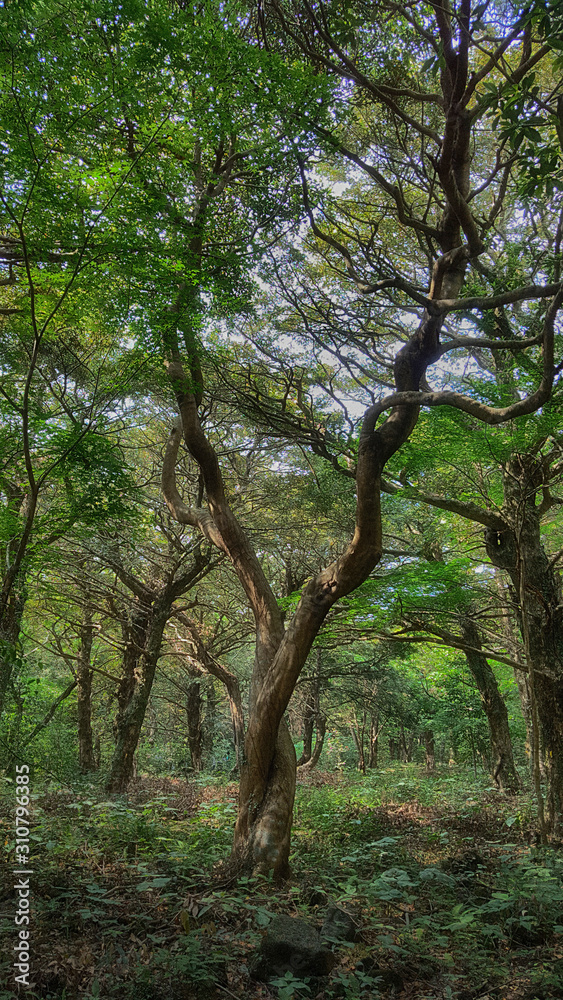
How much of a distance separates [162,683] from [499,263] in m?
20.2

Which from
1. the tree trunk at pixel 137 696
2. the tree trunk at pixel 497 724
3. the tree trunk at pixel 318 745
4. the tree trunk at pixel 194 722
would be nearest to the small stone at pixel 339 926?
the tree trunk at pixel 497 724

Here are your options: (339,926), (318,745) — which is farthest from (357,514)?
(318,745)

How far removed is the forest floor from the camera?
9.79 feet

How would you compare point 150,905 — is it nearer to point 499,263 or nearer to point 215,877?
point 215,877

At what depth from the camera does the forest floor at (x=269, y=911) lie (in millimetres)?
2984

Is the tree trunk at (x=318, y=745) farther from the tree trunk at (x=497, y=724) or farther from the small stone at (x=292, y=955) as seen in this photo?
the small stone at (x=292, y=955)

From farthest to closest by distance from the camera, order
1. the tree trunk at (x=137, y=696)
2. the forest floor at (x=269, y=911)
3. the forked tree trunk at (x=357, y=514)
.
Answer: the tree trunk at (x=137, y=696)
the forked tree trunk at (x=357, y=514)
the forest floor at (x=269, y=911)

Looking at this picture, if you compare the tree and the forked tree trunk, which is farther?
the forked tree trunk

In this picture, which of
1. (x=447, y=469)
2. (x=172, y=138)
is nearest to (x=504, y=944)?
(x=447, y=469)

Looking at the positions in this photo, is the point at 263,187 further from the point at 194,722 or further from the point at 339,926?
the point at 194,722

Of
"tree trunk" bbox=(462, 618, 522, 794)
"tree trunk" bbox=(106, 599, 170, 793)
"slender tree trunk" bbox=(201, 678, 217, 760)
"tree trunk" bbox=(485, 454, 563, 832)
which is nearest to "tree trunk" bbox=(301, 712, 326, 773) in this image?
"slender tree trunk" bbox=(201, 678, 217, 760)

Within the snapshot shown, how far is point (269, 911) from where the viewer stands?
4125mm

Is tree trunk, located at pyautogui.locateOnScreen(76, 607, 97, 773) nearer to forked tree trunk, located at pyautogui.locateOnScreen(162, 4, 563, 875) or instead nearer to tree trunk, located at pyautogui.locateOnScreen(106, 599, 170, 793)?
tree trunk, located at pyautogui.locateOnScreen(106, 599, 170, 793)

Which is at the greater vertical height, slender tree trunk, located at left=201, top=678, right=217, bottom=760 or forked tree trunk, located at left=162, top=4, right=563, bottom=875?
forked tree trunk, located at left=162, top=4, right=563, bottom=875
